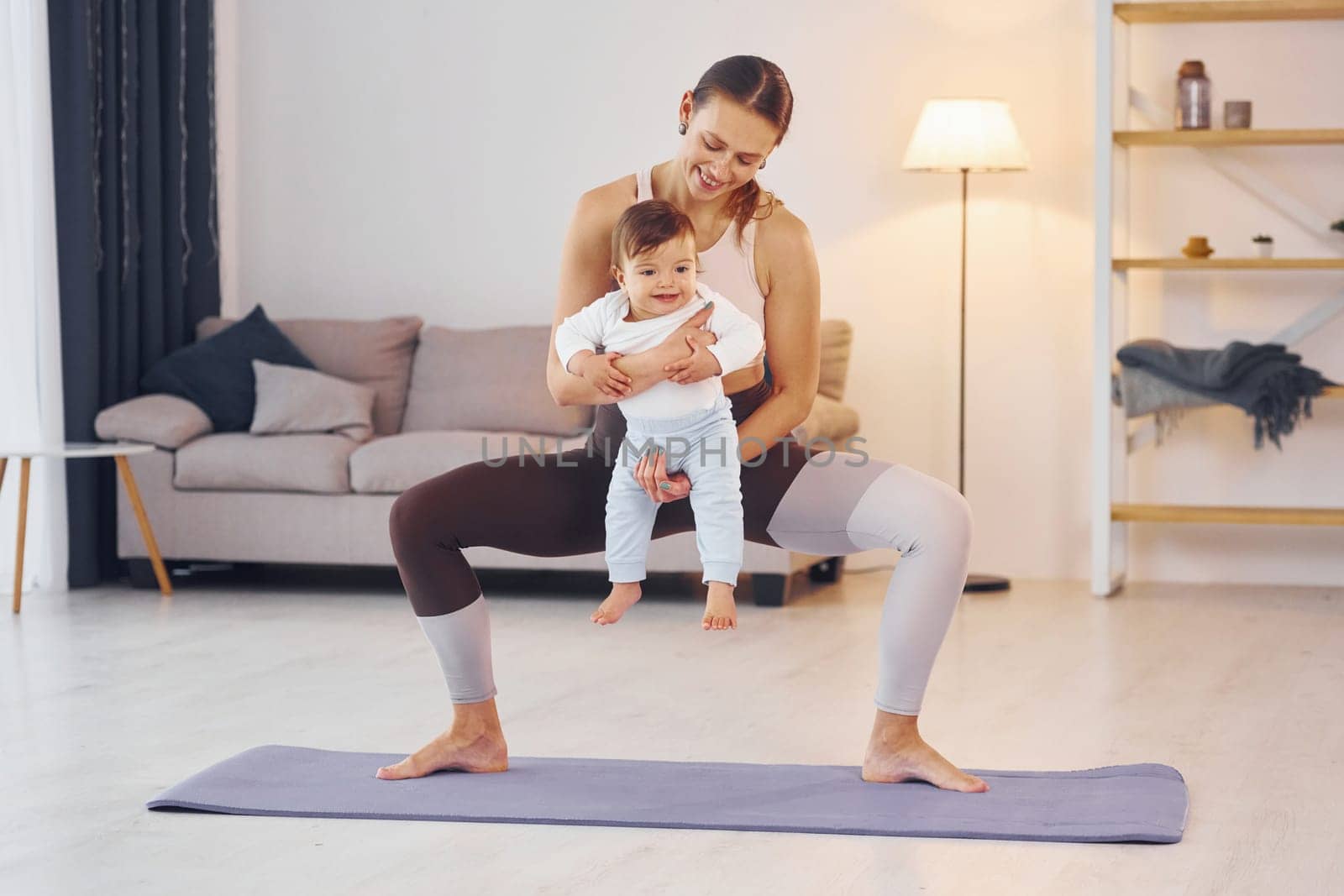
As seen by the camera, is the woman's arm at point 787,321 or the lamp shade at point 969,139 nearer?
the woman's arm at point 787,321

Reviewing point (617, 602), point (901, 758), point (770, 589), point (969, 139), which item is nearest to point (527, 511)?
point (617, 602)

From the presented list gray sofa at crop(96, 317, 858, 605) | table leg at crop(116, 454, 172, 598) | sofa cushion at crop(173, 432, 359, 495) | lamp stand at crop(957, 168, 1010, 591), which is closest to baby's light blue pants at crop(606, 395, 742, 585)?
gray sofa at crop(96, 317, 858, 605)

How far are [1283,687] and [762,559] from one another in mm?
1525

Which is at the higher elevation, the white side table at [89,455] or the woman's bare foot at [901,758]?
the white side table at [89,455]

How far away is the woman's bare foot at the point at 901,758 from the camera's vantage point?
243cm

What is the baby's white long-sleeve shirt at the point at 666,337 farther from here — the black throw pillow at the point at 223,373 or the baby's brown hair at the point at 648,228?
the black throw pillow at the point at 223,373

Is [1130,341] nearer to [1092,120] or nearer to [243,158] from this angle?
[1092,120]

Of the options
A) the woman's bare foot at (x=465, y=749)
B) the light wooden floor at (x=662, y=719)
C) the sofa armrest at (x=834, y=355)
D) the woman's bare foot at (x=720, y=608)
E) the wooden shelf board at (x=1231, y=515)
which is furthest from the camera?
the sofa armrest at (x=834, y=355)

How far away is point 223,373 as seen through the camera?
4941 mm

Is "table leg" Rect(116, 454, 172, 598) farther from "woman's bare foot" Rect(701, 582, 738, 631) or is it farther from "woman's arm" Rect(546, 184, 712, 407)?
"woman's bare foot" Rect(701, 582, 738, 631)

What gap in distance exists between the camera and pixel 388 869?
206 cm

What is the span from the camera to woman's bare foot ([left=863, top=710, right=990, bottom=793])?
243cm

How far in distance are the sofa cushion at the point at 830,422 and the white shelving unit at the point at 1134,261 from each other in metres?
0.71

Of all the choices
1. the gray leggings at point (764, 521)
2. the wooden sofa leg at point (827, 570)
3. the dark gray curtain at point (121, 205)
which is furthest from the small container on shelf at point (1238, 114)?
the dark gray curtain at point (121, 205)
